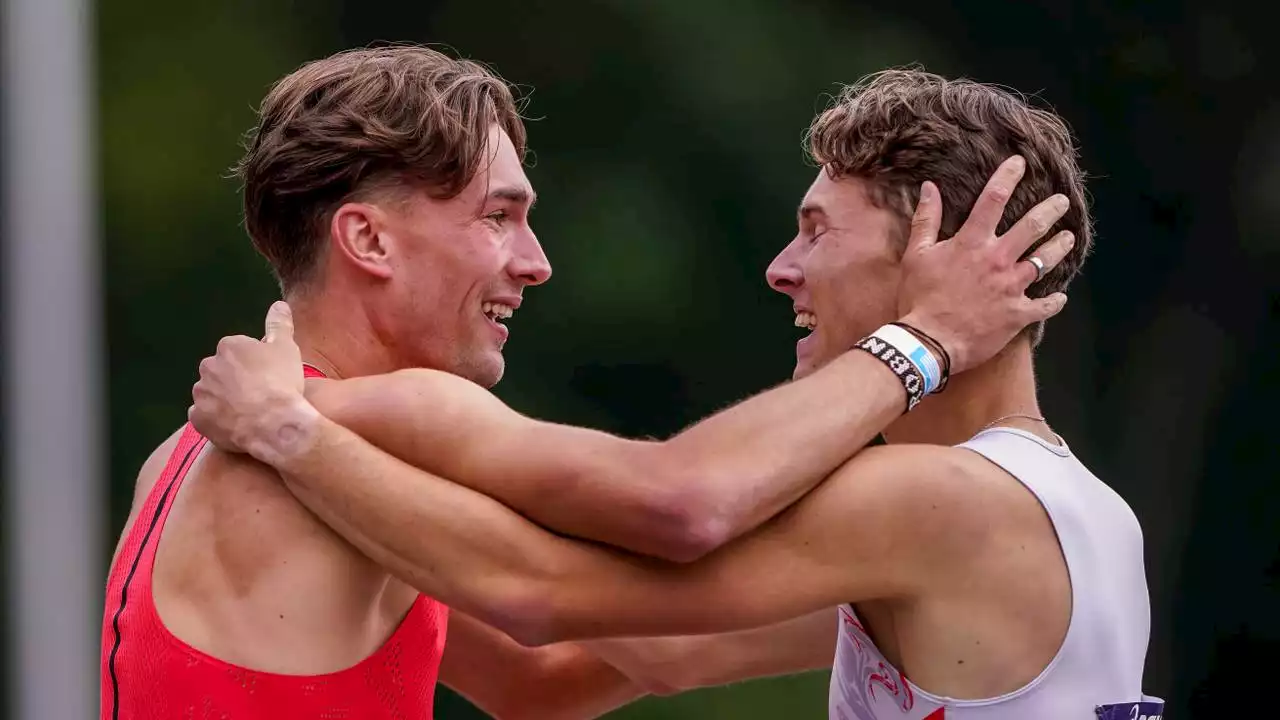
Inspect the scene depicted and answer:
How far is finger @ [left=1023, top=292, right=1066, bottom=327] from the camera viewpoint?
3307 millimetres

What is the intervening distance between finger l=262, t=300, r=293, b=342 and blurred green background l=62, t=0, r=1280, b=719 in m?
5.52

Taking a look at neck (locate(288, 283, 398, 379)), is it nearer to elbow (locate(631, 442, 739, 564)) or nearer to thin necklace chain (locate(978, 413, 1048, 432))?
elbow (locate(631, 442, 739, 564))

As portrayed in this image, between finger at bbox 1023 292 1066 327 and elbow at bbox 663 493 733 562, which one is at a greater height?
finger at bbox 1023 292 1066 327

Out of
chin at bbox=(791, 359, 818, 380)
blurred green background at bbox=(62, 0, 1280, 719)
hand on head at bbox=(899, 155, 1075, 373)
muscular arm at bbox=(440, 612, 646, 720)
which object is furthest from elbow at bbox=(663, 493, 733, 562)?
blurred green background at bbox=(62, 0, 1280, 719)

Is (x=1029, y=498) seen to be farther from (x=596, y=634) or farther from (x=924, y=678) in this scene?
(x=596, y=634)

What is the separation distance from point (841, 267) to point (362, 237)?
95 cm

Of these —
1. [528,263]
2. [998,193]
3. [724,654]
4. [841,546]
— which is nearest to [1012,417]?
[998,193]

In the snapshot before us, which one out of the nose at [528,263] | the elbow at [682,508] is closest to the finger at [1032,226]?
the elbow at [682,508]

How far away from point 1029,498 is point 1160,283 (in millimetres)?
6016

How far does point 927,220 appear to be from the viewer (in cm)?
335

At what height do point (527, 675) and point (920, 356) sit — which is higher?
point (920, 356)

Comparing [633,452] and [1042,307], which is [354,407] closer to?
[633,452]

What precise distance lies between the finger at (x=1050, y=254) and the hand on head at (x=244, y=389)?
4.53 feet

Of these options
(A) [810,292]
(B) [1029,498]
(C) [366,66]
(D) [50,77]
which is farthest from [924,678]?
(D) [50,77]
